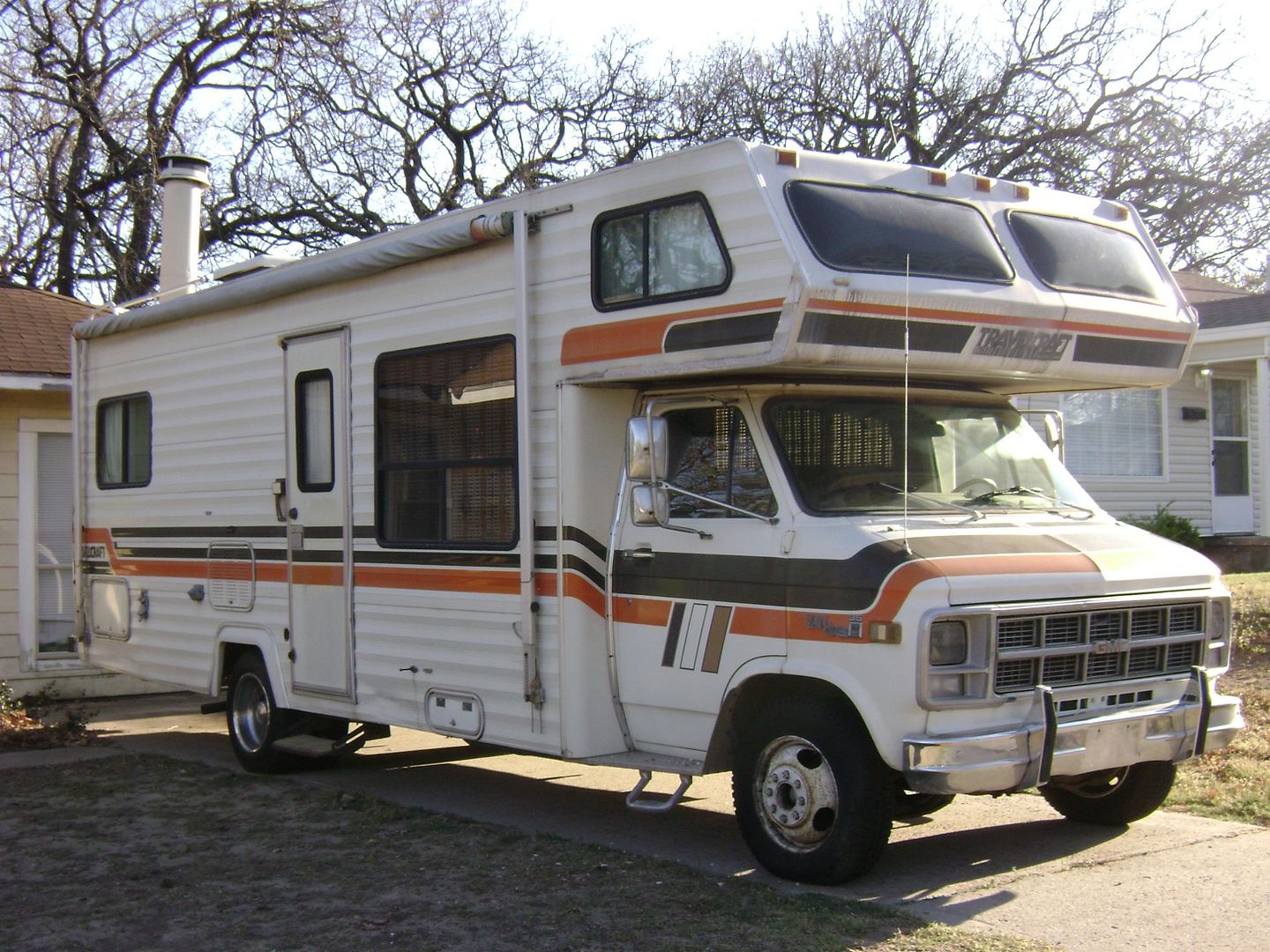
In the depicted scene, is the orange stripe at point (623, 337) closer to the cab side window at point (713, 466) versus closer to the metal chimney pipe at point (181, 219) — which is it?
the cab side window at point (713, 466)

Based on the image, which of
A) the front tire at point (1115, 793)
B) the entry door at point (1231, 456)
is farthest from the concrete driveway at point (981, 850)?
the entry door at point (1231, 456)

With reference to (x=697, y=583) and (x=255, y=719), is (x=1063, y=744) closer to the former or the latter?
(x=697, y=583)

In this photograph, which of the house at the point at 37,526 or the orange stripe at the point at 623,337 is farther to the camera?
the house at the point at 37,526

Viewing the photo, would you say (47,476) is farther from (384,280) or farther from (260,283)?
(384,280)

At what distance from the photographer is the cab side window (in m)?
6.11

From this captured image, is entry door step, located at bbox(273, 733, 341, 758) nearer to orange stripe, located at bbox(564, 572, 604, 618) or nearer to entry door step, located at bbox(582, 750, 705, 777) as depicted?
entry door step, located at bbox(582, 750, 705, 777)

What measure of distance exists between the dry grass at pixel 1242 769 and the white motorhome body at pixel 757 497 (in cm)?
76

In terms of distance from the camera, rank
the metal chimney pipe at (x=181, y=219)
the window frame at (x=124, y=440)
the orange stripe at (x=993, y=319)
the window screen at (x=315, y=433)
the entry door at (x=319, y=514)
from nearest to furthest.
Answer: the orange stripe at (x=993, y=319) < the entry door at (x=319, y=514) < the window screen at (x=315, y=433) < the window frame at (x=124, y=440) < the metal chimney pipe at (x=181, y=219)

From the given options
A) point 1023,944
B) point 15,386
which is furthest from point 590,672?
point 15,386

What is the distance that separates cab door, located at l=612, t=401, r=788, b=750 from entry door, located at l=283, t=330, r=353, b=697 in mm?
2121

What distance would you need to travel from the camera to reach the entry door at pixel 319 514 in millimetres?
7973

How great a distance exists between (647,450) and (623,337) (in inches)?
23.1

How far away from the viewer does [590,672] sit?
657cm

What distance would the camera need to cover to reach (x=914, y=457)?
6.29m
